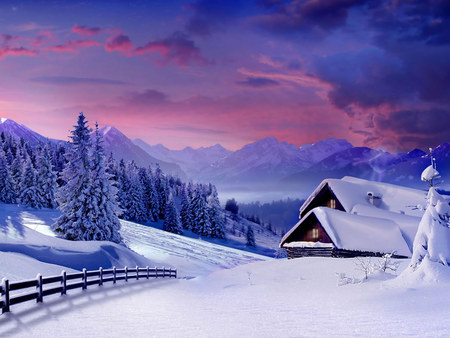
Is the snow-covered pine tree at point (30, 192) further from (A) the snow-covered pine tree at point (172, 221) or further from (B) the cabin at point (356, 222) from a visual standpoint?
(B) the cabin at point (356, 222)

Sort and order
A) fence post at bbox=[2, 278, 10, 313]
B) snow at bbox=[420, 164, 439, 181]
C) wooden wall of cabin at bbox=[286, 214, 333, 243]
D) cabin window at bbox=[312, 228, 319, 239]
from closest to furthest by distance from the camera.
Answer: fence post at bbox=[2, 278, 10, 313], snow at bbox=[420, 164, 439, 181], wooden wall of cabin at bbox=[286, 214, 333, 243], cabin window at bbox=[312, 228, 319, 239]

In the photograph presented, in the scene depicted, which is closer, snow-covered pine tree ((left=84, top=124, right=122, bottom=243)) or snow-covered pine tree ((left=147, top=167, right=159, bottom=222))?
snow-covered pine tree ((left=84, top=124, right=122, bottom=243))

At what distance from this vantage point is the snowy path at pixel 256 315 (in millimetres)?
9812

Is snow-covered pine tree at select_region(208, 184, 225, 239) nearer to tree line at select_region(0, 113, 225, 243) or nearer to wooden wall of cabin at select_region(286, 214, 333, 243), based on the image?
tree line at select_region(0, 113, 225, 243)

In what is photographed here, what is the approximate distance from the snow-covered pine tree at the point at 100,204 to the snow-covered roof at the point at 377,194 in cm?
1907

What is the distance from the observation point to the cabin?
33.8 m

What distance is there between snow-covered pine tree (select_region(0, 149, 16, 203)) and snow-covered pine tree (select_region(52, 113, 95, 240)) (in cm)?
4350

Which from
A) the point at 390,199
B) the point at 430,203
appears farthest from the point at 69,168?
the point at 430,203

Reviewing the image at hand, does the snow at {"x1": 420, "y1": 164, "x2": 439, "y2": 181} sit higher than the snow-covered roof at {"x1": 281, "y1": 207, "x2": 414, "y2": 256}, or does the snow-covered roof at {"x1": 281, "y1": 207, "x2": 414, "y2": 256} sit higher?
the snow at {"x1": 420, "y1": 164, "x2": 439, "y2": 181}

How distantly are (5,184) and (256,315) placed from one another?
80808mm

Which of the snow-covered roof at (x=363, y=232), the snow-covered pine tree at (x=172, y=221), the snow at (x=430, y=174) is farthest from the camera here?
the snow-covered pine tree at (x=172, y=221)

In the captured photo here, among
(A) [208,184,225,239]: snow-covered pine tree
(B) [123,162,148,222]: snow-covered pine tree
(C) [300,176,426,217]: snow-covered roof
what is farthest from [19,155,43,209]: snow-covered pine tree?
(C) [300,176,426,217]: snow-covered roof

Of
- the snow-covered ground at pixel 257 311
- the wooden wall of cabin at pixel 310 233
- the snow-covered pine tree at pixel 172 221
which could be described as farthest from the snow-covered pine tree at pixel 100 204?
the snow-covered pine tree at pixel 172 221

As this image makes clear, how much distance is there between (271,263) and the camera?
1398 inches
